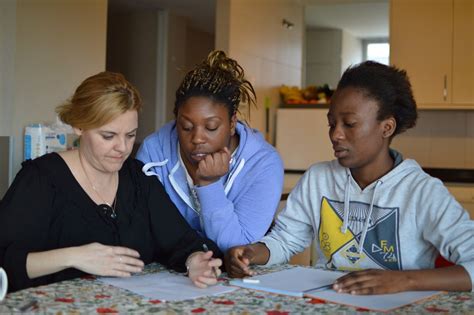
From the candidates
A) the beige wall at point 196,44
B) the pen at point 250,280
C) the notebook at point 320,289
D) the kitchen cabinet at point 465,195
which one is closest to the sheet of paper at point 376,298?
the notebook at point 320,289

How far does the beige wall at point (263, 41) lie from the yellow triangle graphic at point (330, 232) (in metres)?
3.03

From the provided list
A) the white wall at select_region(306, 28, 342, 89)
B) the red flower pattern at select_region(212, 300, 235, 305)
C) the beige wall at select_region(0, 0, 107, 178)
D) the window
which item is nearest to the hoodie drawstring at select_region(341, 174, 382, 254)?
the red flower pattern at select_region(212, 300, 235, 305)

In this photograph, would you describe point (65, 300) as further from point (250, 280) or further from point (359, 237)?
point (359, 237)

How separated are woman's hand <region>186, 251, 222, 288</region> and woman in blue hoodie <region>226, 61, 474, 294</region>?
0.05 metres

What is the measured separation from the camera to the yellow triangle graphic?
1.72 meters

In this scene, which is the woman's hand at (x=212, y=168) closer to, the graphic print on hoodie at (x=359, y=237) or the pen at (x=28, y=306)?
the graphic print on hoodie at (x=359, y=237)

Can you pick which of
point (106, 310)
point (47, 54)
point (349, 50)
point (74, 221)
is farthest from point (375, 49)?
point (106, 310)

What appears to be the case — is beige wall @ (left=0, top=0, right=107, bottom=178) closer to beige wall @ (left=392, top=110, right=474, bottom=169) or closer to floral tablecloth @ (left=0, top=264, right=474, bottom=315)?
floral tablecloth @ (left=0, top=264, right=474, bottom=315)

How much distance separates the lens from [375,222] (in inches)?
65.9

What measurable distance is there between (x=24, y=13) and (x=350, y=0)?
12.4ft

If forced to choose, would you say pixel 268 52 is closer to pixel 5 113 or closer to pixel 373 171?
pixel 5 113

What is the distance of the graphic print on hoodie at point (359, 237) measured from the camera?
1.65m

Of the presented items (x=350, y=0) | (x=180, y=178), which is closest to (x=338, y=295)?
(x=180, y=178)

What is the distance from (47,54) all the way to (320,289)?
260cm
